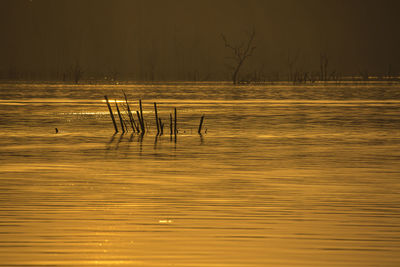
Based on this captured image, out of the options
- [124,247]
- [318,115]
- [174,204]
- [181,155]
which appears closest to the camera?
[124,247]

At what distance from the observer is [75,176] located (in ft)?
60.7

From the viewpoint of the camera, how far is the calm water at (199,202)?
10070 mm

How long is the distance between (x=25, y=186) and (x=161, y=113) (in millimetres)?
34813

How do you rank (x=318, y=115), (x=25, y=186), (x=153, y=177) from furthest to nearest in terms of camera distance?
(x=318, y=115), (x=153, y=177), (x=25, y=186)

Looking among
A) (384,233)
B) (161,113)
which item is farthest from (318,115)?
(384,233)

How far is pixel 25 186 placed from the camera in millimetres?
16500

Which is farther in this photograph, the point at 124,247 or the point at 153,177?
the point at 153,177

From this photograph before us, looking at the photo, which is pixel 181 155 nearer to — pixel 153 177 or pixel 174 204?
pixel 153 177

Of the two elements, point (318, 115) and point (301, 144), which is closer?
point (301, 144)

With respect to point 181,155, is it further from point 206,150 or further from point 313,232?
point 313,232

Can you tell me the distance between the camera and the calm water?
10070 millimetres

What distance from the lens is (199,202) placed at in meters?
14.2

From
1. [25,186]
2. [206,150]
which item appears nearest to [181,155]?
[206,150]

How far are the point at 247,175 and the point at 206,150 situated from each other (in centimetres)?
742
